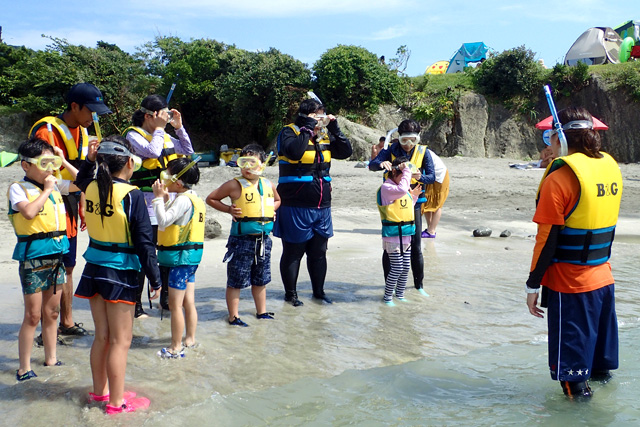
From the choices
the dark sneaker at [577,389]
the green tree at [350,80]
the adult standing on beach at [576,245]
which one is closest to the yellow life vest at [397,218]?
the adult standing on beach at [576,245]

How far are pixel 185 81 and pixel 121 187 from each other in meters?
27.6

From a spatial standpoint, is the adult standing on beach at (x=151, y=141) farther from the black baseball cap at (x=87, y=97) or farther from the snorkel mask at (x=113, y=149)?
the snorkel mask at (x=113, y=149)

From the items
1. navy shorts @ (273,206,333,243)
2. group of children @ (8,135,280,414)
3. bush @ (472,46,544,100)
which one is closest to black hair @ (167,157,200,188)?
group of children @ (8,135,280,414)

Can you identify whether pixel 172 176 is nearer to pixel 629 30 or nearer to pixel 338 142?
pixel 338 142

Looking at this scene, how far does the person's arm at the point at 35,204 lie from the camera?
411 cm

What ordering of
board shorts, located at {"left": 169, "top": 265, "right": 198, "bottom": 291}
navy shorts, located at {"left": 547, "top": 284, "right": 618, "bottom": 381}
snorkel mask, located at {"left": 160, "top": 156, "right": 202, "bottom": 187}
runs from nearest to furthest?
navy shorts, located at {"left": 547, "top": 284, "right": 618, "bottom": 381}, snorkel mask, located at {"left": 160, "top": 156, "right": 202, "bottom": 187}, board shorts, located at {"left": 169, "top": 265, "right": 198, "bottom": 291}

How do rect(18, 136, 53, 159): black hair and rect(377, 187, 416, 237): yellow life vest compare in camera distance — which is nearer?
rect(18, 136, 53, 159): black hair

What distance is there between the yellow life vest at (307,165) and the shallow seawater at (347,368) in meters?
1.38

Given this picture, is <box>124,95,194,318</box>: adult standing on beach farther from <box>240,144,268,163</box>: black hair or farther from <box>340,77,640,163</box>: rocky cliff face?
<box>340,77,640,163</box>: rocky cliff face

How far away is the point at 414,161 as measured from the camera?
6984 mm

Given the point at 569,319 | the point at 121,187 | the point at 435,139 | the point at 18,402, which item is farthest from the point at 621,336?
the point at 435,139

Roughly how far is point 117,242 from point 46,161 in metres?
1.02

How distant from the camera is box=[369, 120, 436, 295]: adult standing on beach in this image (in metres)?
6.91

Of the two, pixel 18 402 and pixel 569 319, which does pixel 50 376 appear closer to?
pixel 18 402
